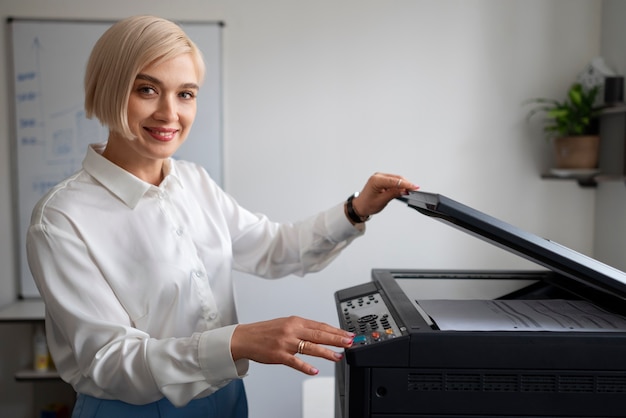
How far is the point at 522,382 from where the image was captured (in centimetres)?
77

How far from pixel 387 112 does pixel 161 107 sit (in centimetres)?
161

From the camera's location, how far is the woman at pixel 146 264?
92 centimetres

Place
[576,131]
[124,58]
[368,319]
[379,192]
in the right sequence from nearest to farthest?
[368,319], [124,58], [379,192], [576,131]

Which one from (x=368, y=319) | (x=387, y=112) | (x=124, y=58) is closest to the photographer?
(x=368, y=319)

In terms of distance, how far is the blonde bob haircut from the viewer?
104cm

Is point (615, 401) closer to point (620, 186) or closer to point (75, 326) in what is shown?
point (75, 326)

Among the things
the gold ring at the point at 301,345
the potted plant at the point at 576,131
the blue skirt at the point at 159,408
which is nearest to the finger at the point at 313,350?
the gold ring at the point at 301,345

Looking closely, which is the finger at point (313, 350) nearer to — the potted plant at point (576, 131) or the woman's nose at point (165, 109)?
the woman's nose at point (165, 109)

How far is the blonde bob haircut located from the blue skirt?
0.49 meters

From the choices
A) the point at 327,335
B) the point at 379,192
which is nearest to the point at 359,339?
the point at 327,335

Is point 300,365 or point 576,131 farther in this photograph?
point 576,131

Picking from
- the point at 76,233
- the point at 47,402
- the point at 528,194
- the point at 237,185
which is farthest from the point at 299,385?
the point at 76,233

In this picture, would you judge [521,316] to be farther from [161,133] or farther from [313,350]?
[161,133]

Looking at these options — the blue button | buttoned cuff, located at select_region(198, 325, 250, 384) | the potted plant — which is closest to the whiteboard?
the potted plant
